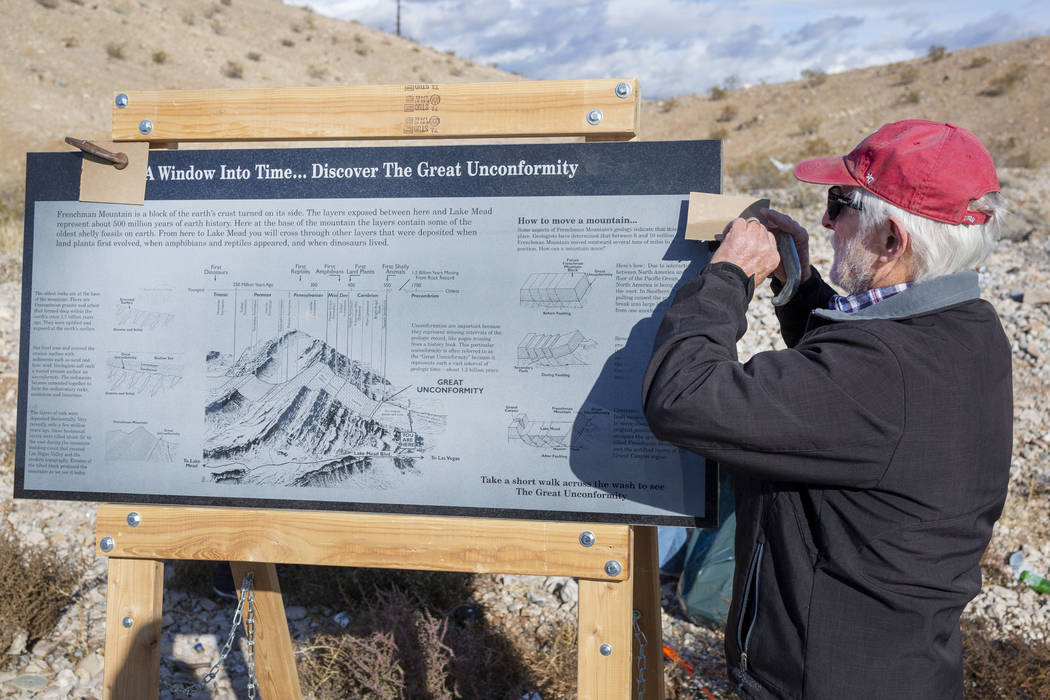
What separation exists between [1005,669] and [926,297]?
224cm

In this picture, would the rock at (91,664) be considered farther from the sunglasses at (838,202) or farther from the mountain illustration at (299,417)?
the sunglasses at (838,202)

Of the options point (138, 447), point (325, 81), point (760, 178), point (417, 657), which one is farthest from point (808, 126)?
point (138, 447)

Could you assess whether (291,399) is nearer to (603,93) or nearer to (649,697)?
(603,93)

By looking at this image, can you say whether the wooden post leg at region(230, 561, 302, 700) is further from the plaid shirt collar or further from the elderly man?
the plaid shirt collar

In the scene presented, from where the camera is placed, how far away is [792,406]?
58.4 inches

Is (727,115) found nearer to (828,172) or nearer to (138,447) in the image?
(828,172)

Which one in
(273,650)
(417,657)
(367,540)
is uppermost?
(367,540)

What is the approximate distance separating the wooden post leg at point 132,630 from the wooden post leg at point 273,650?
0.97 feet

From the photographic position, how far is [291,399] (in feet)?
7.23

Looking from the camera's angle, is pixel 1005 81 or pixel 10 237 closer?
pixel 10 237

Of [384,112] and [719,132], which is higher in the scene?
[719,132]

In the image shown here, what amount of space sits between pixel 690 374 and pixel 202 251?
141 centimetres

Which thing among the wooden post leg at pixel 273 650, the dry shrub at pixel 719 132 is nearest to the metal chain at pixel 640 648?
the wooden post leg at pixel 273 650

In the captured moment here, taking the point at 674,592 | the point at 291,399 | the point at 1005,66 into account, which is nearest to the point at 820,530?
the point at 291,399
